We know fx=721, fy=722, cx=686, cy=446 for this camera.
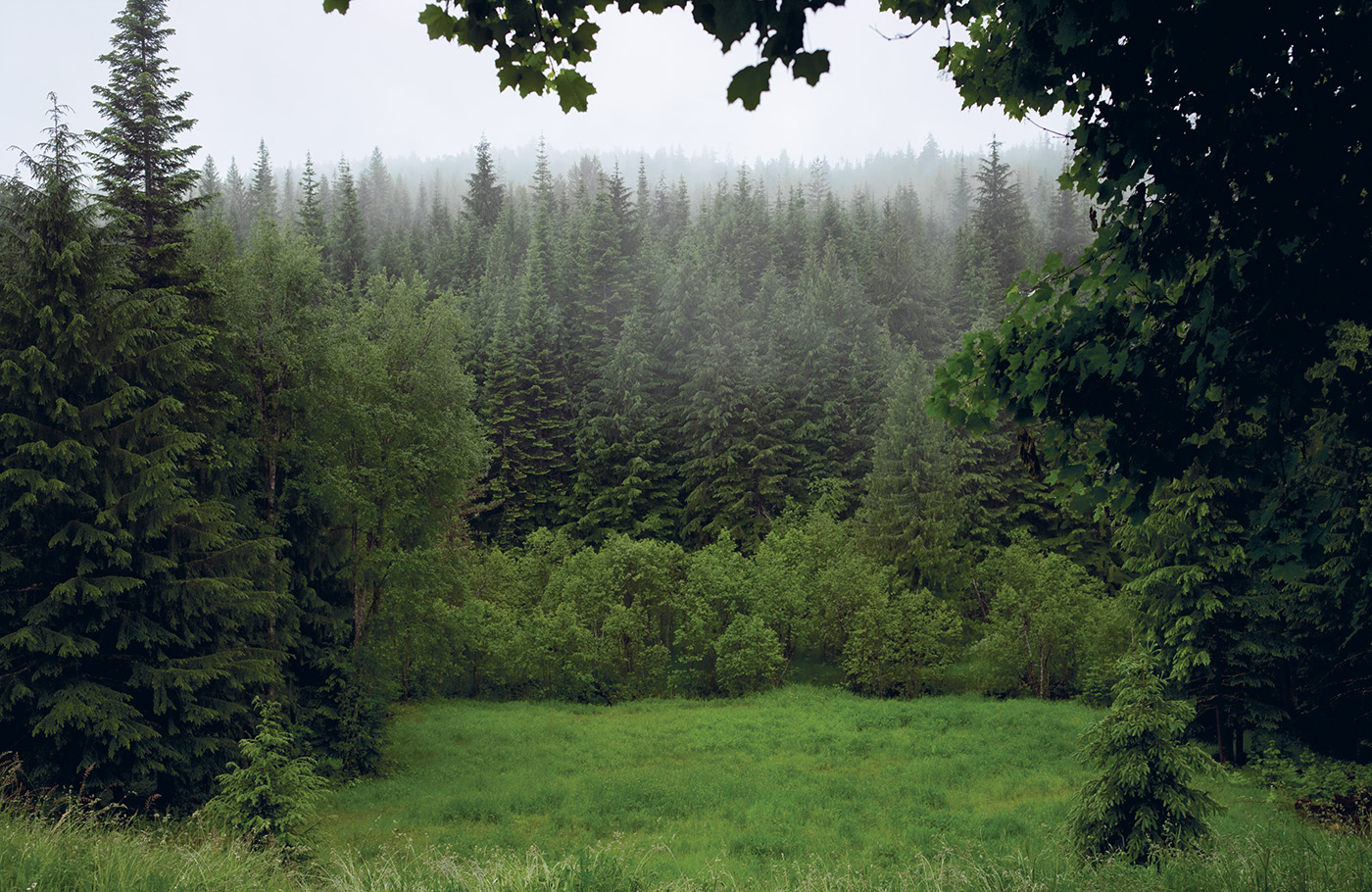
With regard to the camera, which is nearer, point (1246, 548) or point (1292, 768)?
point (1246, 548)

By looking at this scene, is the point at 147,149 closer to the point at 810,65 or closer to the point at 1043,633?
the point at 810,65

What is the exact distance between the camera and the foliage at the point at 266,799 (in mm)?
8723

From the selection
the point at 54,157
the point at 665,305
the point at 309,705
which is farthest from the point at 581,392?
the point at 54,157

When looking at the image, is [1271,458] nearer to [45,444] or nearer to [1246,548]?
[1246,548]

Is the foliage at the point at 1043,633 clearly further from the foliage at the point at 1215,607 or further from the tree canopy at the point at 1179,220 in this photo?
the tree canopy at the point at 1179,220

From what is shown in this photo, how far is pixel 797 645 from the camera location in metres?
29.9

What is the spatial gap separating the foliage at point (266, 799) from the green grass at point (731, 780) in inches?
147

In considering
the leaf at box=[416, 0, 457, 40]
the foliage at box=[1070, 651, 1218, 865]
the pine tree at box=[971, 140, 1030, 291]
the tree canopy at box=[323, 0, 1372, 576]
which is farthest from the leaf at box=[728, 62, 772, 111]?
the pine tree at box=[971, 140, 1030, 291]

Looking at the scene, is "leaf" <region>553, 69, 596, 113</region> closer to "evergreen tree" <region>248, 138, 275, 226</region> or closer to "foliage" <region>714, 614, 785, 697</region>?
"foliage" <region>714, 614, 785, 697</region>

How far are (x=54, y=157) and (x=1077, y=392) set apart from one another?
1595 cm

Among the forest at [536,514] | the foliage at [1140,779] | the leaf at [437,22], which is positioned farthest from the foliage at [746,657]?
the leaf at [437,22]

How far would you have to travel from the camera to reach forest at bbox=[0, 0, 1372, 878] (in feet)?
17.8

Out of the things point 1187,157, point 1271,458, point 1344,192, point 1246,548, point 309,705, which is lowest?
point 309,705

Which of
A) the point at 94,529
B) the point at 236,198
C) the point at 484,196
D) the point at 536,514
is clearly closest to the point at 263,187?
the point at 236,198
